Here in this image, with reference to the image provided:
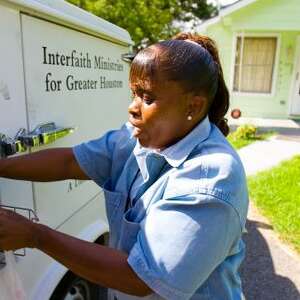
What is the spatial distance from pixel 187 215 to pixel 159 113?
314 millimetres

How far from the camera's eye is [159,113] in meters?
1.17

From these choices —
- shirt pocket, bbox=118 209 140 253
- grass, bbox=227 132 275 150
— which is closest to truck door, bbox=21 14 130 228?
shirt pocket, bbox=118 209 140 253

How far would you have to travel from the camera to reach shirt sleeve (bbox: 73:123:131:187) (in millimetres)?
1543

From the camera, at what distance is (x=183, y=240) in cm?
105

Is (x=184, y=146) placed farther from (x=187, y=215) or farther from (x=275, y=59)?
(x=275, y=59)

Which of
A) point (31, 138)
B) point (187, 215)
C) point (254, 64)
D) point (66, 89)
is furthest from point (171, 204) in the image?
point (254, 64)

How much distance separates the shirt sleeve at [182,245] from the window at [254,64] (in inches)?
420

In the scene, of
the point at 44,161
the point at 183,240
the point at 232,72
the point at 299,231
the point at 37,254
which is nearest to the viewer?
the point at 183,240

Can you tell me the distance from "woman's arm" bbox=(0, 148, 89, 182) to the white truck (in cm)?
4

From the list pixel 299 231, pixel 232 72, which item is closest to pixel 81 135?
pixel 299 231

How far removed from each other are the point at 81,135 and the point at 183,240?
1.11 metres

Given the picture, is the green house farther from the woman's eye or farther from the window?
the woman's eye

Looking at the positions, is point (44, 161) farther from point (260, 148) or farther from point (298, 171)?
point (260, 148)

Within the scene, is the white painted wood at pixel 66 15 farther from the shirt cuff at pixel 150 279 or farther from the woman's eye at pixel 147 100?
the shirt cuff at pixel 150 279
